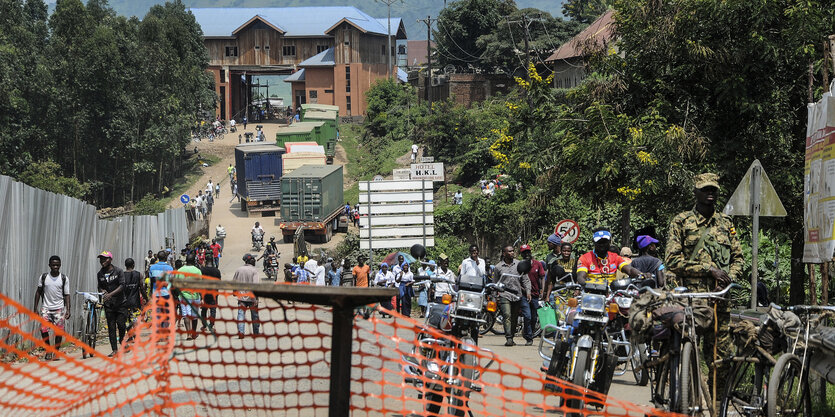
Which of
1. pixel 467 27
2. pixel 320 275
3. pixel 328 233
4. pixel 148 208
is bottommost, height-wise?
pixel 328 233

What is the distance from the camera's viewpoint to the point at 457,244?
3900 centimetres

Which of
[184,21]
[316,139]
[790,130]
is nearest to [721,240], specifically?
[790,130]

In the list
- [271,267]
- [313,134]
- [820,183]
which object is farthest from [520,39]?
[820,183]

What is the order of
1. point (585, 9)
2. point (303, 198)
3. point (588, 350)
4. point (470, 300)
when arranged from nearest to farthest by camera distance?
point (588, 350), point (470, 300), point (303, 198), point (585, 9)

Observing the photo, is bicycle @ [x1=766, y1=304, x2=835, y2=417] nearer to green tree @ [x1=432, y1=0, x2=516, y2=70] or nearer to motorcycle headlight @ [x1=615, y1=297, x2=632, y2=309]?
motorcycle headlight @ [x1=615, y1=297, x2=632, y2=309]

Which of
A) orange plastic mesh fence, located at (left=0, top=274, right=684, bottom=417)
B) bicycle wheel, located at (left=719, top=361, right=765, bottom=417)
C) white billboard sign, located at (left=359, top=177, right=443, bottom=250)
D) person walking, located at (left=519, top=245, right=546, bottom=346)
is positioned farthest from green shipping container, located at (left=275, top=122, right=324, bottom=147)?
bicycle wheel, located at (left=719, top=361, right=765, bottom=417)

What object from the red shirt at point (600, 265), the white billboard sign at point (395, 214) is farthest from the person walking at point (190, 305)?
the white billboard sign at point (395, 214)

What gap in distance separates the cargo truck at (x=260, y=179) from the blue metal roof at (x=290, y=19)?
37625 mm

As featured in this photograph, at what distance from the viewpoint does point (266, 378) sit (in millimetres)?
7078

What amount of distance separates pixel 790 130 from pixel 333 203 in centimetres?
3115

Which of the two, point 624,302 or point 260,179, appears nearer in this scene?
point 624,302

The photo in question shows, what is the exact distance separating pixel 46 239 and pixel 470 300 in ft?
28.6

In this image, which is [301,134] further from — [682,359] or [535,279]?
[682,359]

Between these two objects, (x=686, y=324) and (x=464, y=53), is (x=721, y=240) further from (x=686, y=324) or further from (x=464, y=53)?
(x=464, y=53)
